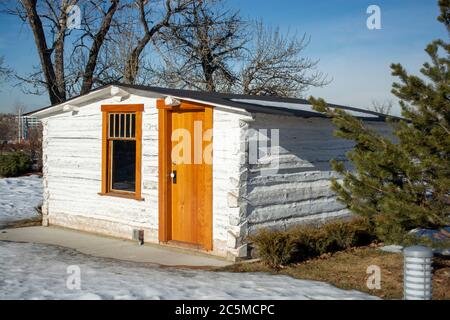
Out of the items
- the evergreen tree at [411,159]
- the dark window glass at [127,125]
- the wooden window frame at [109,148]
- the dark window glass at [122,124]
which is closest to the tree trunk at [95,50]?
the wooden window frame at [109,148]

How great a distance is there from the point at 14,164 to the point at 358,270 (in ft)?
63.4

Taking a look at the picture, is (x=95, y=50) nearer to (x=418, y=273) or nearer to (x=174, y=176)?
(x=174, y=176)

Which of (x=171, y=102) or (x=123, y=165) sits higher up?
(x=171, y=102)

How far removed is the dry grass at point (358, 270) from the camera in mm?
6660

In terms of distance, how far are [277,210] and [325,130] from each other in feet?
6.70

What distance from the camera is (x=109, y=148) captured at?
33.7 ft

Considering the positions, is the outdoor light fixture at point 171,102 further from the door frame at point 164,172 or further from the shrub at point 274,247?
the shrub at point 274,247

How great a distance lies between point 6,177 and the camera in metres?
23.2

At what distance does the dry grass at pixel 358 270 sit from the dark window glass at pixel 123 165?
3.08m

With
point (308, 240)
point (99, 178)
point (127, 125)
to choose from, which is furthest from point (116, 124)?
point (308, 240)

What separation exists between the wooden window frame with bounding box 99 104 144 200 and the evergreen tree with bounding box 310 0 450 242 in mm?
3846

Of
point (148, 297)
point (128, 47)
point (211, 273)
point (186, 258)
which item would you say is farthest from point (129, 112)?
point (128, 47)

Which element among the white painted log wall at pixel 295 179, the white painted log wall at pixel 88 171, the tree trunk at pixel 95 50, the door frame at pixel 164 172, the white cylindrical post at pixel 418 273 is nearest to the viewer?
the white cylindrical post at pixel 418 273

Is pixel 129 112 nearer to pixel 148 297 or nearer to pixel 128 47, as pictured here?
pixel 148 297
